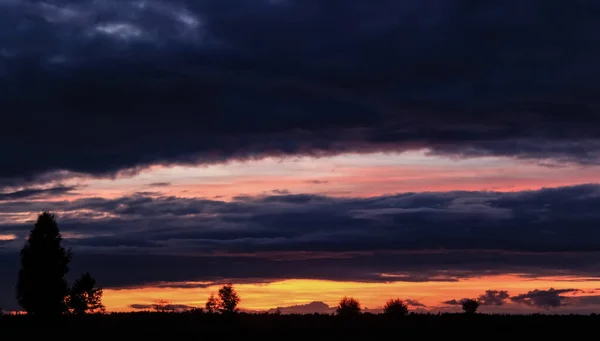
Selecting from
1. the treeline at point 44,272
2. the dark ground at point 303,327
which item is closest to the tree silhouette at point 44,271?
the treeline at point 44,272

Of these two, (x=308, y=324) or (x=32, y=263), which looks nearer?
(x=308, y=324)

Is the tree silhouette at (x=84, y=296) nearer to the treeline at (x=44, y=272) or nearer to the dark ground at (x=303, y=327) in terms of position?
the treeline at (x=44, y=272)

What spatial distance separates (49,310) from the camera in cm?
9150

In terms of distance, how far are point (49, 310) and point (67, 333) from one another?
41295mm

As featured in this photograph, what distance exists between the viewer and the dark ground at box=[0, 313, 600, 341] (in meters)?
51.6

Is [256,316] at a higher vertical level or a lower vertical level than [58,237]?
lower

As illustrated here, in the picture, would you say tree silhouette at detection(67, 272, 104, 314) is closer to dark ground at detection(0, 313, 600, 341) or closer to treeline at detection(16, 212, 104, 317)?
treeline at detection(16, 212, 104, 317)

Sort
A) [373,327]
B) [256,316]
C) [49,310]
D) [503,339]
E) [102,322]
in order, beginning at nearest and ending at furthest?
[503,339], [373,327], [102,322], [256,316], [49,310]

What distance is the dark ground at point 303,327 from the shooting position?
51594mm

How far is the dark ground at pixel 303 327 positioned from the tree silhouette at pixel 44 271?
1162 inches

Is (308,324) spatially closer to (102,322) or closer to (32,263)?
(102,322)

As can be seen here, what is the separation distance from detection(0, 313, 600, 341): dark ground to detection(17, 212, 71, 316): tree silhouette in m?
29.5

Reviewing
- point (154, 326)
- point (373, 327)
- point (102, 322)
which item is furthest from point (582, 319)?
point (102, 322)

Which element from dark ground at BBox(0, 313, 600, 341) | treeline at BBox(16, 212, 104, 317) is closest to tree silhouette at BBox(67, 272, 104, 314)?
treeline at BBox(16, 212, 104, 317)
